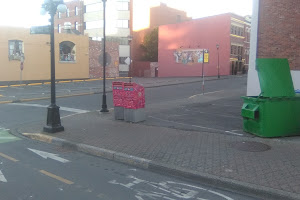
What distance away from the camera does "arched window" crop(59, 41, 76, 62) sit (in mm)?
38016

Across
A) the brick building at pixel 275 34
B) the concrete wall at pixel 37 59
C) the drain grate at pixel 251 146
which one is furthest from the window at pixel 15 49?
the drain grate at pixel 251 146

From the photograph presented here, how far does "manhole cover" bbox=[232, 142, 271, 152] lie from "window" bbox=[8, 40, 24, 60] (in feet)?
96.8

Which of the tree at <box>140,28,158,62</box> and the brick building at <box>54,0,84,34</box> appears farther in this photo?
the brick building at <box>54,0,84,34</box>

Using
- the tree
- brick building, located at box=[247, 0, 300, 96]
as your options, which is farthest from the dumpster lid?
the tree

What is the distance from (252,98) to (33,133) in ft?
20.7

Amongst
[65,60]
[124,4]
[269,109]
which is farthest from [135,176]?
[124,4]

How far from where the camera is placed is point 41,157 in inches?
275

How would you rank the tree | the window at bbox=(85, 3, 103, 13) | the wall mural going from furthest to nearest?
the window at bbox=(85, 3, 103, 13), the tree, the wall mural

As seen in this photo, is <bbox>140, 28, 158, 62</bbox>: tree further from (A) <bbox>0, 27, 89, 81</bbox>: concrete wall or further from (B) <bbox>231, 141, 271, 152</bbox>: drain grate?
(B) <bbox>231, 141, 271, 152</bbox>: drain grate

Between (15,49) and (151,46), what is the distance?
93.6 ft

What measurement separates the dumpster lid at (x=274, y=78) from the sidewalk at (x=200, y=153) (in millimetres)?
1289

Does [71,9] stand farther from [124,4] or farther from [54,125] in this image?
[54,125]

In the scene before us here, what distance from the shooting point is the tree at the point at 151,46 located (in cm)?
5574

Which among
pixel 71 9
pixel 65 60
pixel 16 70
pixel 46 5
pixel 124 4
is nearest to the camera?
pixel 46 5
